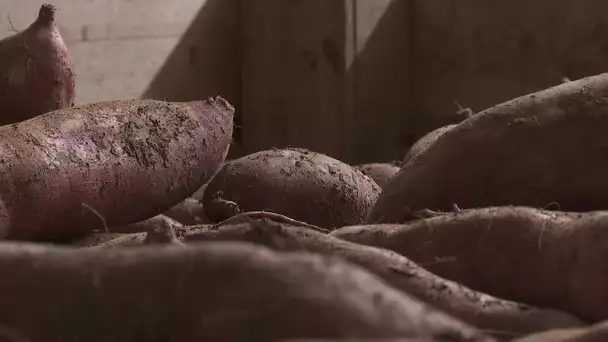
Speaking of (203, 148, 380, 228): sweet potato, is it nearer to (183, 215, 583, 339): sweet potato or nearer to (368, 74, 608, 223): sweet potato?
(368, 74, 608, 223): sweet potato

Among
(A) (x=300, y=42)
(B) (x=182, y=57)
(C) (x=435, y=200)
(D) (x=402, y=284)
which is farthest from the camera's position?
(A) (x=300, y=42)

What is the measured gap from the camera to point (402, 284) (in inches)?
41.2

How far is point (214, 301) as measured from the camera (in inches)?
30.3

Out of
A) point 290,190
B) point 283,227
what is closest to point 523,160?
point 283,227

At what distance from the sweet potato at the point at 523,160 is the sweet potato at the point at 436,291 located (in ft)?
1.54

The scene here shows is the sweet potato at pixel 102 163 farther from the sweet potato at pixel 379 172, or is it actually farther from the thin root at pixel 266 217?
the sweet potato at pixel 379 172

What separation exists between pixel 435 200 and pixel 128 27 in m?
2.42

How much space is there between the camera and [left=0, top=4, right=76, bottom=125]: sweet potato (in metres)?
2.10

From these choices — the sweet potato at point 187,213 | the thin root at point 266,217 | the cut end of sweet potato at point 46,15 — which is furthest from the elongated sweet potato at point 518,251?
the cut end of sweet potato at point 46,15

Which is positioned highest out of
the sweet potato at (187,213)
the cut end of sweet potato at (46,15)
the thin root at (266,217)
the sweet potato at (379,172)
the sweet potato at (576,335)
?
the cut end of sweet potato at (46,15)

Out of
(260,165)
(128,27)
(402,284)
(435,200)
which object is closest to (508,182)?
(435,200)

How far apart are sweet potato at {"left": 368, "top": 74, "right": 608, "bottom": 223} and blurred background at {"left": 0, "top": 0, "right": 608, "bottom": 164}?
232cm

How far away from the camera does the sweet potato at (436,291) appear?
3.34ft

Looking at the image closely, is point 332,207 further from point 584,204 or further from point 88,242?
point 584,204
